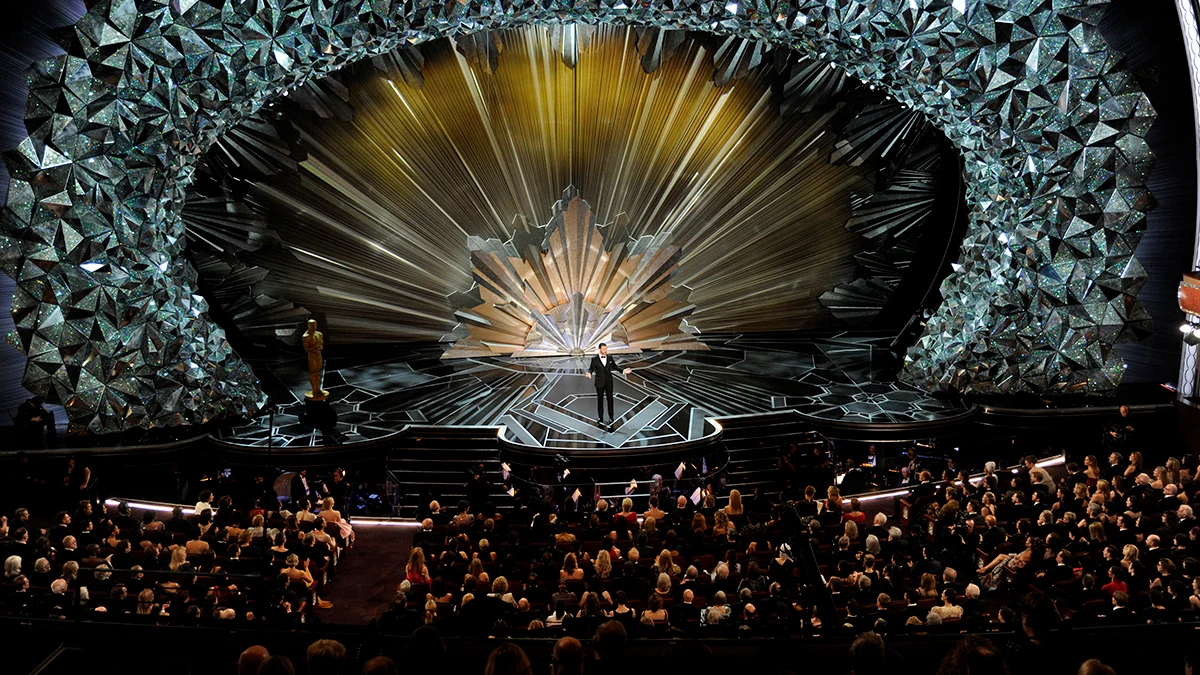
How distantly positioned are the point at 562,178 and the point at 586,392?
4134 mm

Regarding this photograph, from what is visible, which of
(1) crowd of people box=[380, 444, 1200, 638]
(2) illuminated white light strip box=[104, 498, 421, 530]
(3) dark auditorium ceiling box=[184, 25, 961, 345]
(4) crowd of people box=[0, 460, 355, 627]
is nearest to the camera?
(1) crowd of people box=[380, 444, 1200, 638]

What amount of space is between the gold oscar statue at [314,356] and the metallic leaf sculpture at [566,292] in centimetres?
399

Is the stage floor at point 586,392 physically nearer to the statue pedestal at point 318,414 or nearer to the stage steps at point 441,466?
the statue pedestal at point 318,414

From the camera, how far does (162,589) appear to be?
9867 mm

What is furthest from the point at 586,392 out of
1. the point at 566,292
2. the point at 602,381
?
the point at 566,292

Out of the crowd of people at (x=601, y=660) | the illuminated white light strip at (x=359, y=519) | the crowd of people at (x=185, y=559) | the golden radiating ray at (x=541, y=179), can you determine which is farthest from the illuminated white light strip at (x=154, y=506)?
the crowd of people at (x=601, y=660)

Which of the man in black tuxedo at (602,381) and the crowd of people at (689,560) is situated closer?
the crowd of people at (689,560)

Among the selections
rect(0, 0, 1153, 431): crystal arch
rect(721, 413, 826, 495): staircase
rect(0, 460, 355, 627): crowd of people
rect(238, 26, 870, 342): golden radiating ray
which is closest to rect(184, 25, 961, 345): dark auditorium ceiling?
rect(238, 26, 870, 342): golden radiating ray

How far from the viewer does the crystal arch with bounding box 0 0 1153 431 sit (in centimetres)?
1416

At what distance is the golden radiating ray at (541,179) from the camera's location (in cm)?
1825

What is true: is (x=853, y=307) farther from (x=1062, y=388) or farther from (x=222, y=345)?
(x=222, y=345)

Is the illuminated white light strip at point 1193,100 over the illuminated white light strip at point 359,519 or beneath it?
over

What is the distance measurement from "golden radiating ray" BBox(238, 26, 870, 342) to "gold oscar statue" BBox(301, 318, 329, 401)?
374 cm

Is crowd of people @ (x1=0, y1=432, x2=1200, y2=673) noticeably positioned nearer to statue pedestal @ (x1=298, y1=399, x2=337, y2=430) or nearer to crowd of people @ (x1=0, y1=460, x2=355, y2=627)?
crowd of people @ (x1=0, y1=460, x2=355, y2=627)
